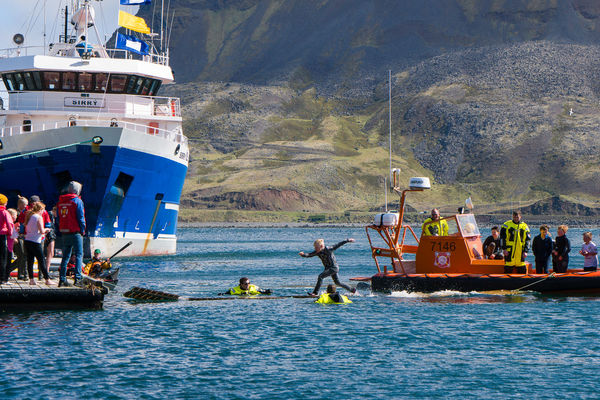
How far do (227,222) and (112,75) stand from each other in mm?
143679

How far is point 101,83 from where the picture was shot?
4831 cm

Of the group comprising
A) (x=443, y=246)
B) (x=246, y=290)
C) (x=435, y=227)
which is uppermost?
(x=435, y=227)

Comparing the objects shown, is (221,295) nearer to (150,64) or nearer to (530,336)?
(530,336)

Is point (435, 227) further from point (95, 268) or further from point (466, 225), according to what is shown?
point (95, 268)

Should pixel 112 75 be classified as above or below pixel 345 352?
above

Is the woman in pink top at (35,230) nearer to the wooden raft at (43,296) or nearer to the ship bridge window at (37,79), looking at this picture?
the wooden raft at (43,296)

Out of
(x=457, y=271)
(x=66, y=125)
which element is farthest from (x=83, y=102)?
(x=457, y=271)

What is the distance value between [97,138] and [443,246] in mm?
21142

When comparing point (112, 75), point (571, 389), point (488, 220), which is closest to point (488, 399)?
point (571, 389)

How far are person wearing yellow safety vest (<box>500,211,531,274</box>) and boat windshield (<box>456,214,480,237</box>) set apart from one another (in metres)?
1.05

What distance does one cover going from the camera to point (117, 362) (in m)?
18.2

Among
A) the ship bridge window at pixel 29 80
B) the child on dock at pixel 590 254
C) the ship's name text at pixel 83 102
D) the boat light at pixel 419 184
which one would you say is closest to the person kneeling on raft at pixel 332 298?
the boat light at pixel 419 184

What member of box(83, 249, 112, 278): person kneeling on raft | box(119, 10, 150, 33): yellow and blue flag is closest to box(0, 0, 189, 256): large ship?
box(119, 10, 150, 33): yellow and blue flag

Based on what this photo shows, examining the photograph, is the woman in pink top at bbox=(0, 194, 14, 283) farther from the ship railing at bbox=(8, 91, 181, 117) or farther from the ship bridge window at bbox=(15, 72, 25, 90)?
the ship bridge window at bbox=(15, 72, 25, 90)
